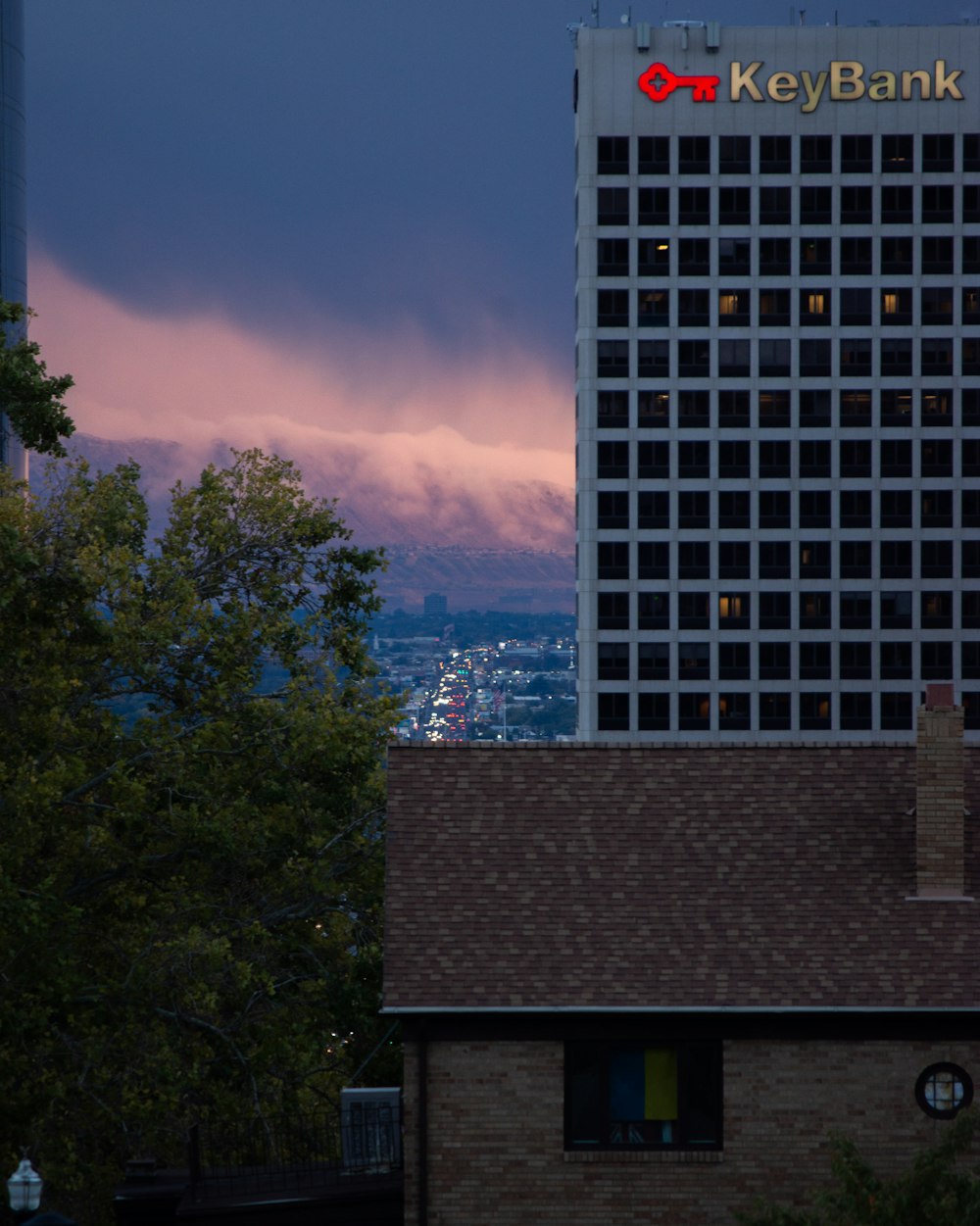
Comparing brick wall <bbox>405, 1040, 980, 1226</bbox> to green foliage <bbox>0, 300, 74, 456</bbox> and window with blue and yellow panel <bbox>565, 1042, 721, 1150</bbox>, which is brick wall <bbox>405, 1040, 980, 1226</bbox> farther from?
green foliage <bbox>0, 300, 74, 456</bbox>

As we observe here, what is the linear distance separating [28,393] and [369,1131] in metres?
15.0

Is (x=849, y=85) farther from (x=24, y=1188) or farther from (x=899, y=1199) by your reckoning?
(x=24, y=1188)

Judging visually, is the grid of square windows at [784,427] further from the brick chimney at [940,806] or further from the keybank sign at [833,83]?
the brick chimney at [940,806]

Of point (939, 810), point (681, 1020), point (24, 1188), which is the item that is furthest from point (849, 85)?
point (24, 1188)

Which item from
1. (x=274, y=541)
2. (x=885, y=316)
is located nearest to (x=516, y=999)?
(x=274, y=541)

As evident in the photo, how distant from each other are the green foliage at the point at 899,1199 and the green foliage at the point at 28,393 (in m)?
19.6

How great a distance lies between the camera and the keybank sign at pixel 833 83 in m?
108

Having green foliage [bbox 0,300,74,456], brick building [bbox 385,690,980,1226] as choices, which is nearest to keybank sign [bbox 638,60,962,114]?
green foliage [bbox 0,300,74,456]

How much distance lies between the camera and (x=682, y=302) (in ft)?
356

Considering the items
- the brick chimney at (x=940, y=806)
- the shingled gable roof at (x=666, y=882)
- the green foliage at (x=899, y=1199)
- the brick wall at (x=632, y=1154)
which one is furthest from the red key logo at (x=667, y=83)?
the green foliage at (x=899, y=1199)

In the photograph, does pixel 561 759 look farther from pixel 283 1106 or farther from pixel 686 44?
pixel 686 44

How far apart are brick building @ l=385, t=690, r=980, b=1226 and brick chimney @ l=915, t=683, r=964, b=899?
0.10 ft

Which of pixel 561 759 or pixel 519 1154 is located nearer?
pixel 519 1154

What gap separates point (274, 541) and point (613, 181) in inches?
3144
